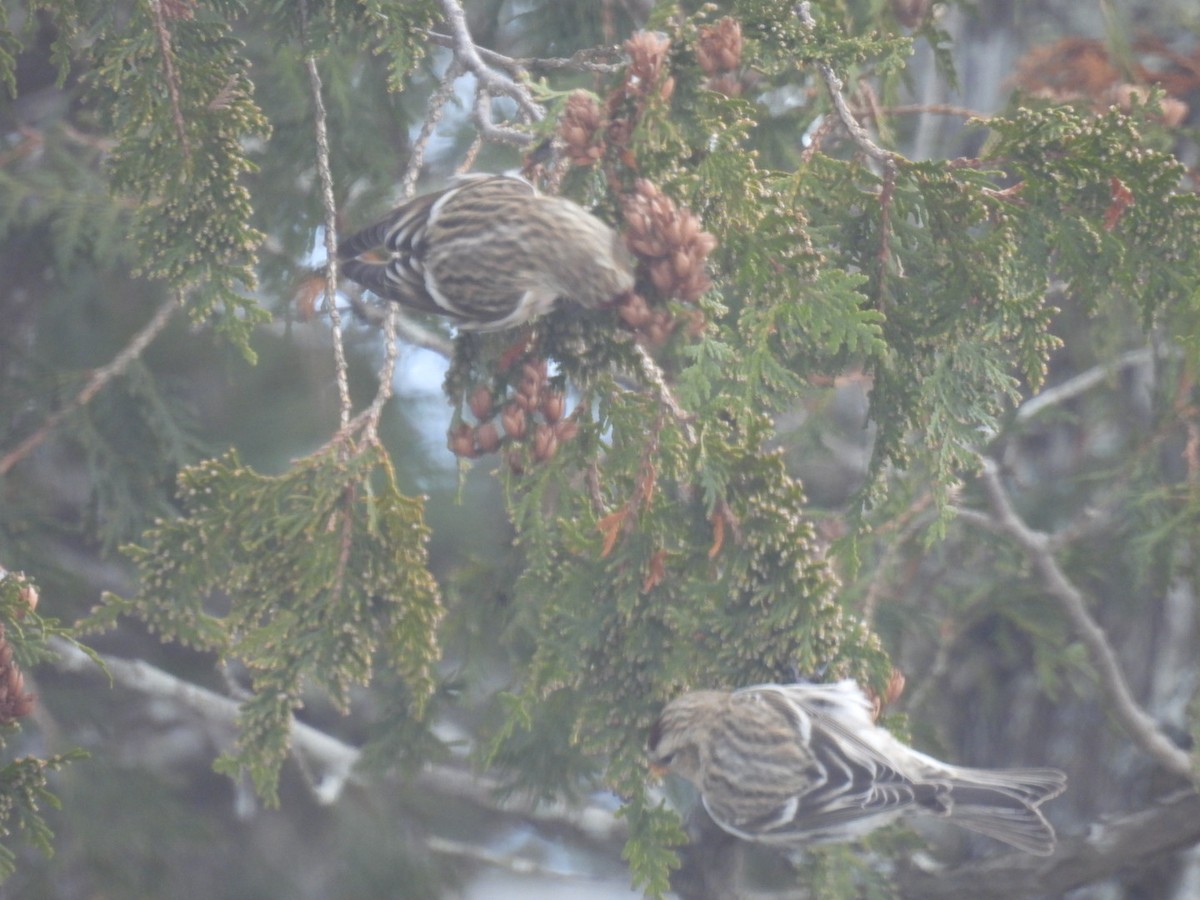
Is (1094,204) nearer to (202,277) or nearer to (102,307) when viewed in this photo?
(202,277)

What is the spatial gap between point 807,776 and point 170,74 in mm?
1423

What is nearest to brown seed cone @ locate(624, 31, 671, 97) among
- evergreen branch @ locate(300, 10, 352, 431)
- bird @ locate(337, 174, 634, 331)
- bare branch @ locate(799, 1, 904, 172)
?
bird @ locate(337, 174, 634, 331)

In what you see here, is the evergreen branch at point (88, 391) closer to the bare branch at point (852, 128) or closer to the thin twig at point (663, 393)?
the thin twig at point (663, 393)

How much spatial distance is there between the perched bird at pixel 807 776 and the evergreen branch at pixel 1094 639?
2.50ft

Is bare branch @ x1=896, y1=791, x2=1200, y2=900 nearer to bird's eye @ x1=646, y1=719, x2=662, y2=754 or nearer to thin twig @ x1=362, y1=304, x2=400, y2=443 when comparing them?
bird's eye @ x1=646, y1=719, x2=662, y2=754

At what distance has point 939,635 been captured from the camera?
3090 millimetres

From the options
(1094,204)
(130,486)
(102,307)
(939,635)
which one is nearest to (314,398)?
(102,307)

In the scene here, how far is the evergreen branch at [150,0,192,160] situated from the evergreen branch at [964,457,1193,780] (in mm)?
1798

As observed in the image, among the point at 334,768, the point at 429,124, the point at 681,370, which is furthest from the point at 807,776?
the point at 334,768

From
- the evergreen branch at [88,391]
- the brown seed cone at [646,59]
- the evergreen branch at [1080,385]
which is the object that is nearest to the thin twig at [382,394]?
the brown seed cone at [646,59]

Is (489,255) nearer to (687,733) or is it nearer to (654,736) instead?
(654,736)

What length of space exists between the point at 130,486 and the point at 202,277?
1.34m

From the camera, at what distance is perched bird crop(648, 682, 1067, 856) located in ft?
6.33

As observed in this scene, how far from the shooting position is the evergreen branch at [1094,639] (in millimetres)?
2664
